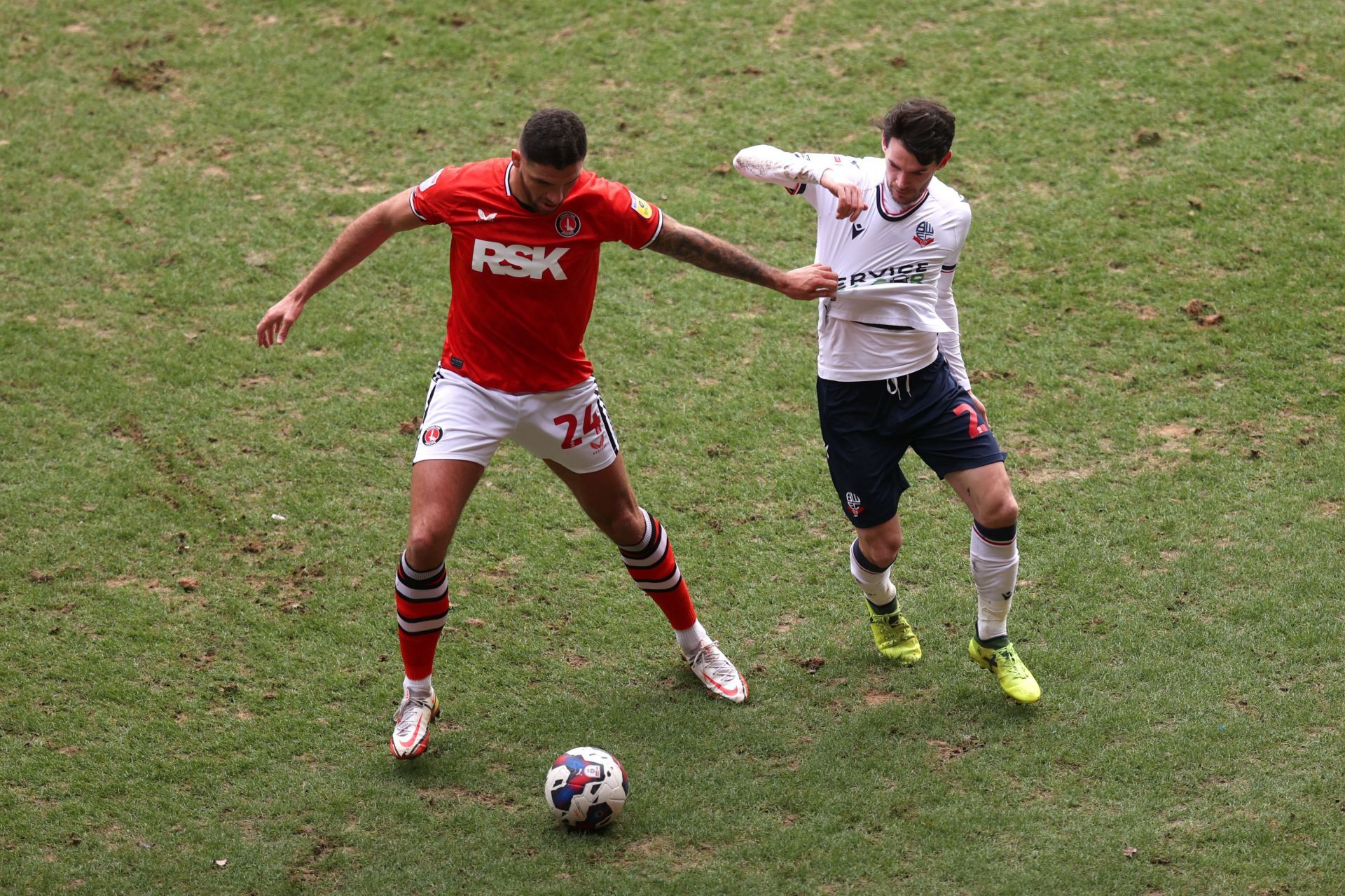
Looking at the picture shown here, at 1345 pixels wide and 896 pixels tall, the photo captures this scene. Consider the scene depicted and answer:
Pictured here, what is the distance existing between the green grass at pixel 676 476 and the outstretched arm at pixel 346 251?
1.76 meters

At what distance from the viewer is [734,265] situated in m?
5.56

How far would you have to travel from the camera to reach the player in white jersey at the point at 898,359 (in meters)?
5.64

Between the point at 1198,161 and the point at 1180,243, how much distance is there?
1.02m

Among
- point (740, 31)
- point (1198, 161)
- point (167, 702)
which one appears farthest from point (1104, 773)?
point (740, 31)

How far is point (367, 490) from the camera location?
24.8 ft

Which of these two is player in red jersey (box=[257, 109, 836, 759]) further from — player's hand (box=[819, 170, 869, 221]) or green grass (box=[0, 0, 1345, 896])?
green grass (box=[0, 0, 1345, 896])

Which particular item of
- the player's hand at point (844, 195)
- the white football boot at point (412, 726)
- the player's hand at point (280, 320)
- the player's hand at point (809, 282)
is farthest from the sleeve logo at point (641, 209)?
the white football boot at point (412, 726)

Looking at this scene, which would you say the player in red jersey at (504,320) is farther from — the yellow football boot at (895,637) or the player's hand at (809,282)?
the yellow football boot at (895,637)

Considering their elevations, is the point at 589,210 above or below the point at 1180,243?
above

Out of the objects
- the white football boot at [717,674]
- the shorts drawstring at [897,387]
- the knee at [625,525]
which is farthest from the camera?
the white football boot at [717,674]

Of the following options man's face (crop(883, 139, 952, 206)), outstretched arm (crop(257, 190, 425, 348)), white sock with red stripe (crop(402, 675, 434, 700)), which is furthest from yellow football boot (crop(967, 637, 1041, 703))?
outstretched arm (crop(257, 190, 425, 348))

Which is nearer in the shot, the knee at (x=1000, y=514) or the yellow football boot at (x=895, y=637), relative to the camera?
the knee at (x=1000, y=514)

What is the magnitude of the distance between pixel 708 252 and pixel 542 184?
783 millimetres

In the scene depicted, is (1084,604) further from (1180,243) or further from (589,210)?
(1180,243)
